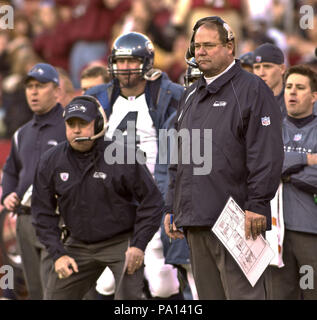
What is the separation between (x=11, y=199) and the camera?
28.5ft

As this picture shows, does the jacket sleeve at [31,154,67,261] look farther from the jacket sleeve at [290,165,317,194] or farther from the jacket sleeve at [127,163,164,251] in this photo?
the jacket sleeve at [290,165,317,194]

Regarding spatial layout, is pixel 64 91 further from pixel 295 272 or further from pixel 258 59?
pixel 295 272

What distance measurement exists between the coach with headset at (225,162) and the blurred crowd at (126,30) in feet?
18.5

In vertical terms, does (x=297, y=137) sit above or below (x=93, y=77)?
below

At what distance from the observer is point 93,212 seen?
7352mm

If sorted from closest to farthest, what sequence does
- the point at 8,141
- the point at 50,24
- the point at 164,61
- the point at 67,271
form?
the point at 67,271
the point at 8,141
the point at 164,61
the point at 50,24

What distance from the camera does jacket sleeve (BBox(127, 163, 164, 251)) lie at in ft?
24.0

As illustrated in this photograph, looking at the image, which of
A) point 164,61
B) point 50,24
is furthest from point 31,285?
point 50,24

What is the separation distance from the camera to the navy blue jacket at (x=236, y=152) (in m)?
6.11

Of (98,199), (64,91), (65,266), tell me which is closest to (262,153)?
(98,199)

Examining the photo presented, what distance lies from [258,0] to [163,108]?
229 inches

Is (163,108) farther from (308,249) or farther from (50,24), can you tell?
(50,24)

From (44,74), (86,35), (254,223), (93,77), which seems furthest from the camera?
(86,35)

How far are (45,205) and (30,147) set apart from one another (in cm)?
134
